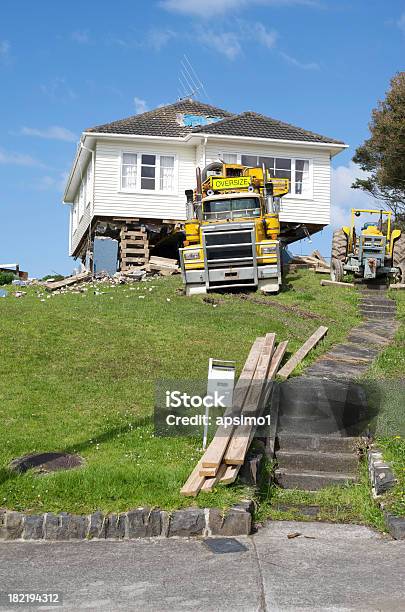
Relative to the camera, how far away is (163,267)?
25.7 m

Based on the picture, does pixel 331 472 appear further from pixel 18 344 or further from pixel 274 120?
pixel 274 120

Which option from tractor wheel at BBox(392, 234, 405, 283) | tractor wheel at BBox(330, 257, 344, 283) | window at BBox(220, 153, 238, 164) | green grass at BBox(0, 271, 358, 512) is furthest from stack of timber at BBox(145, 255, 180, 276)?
tractor wheel at BBox(392, 234, 405, 283)

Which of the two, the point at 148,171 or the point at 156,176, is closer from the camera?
the point at 156,176

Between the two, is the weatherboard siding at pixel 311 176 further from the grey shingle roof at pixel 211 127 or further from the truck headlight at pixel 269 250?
the truck headlight at pixel 269 250

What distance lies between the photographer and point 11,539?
743cm

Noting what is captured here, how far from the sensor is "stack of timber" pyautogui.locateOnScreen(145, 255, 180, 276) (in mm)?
25594

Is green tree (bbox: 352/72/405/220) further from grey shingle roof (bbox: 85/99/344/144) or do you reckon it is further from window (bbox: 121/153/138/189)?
window (bbox: 121/153/138/189)

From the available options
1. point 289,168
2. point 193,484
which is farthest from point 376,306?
point 193,484

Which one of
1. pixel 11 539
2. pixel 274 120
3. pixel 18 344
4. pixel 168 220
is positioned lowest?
pixel 11 539

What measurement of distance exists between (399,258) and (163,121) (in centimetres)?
1104

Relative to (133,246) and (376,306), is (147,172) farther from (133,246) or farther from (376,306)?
(376,306)

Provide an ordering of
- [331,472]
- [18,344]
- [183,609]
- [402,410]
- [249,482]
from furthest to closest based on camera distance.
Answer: [18,344], [402,410], [331,472], [249,482], [183,609]

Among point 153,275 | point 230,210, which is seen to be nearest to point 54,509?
point 230,210

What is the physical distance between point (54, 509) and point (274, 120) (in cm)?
2428
